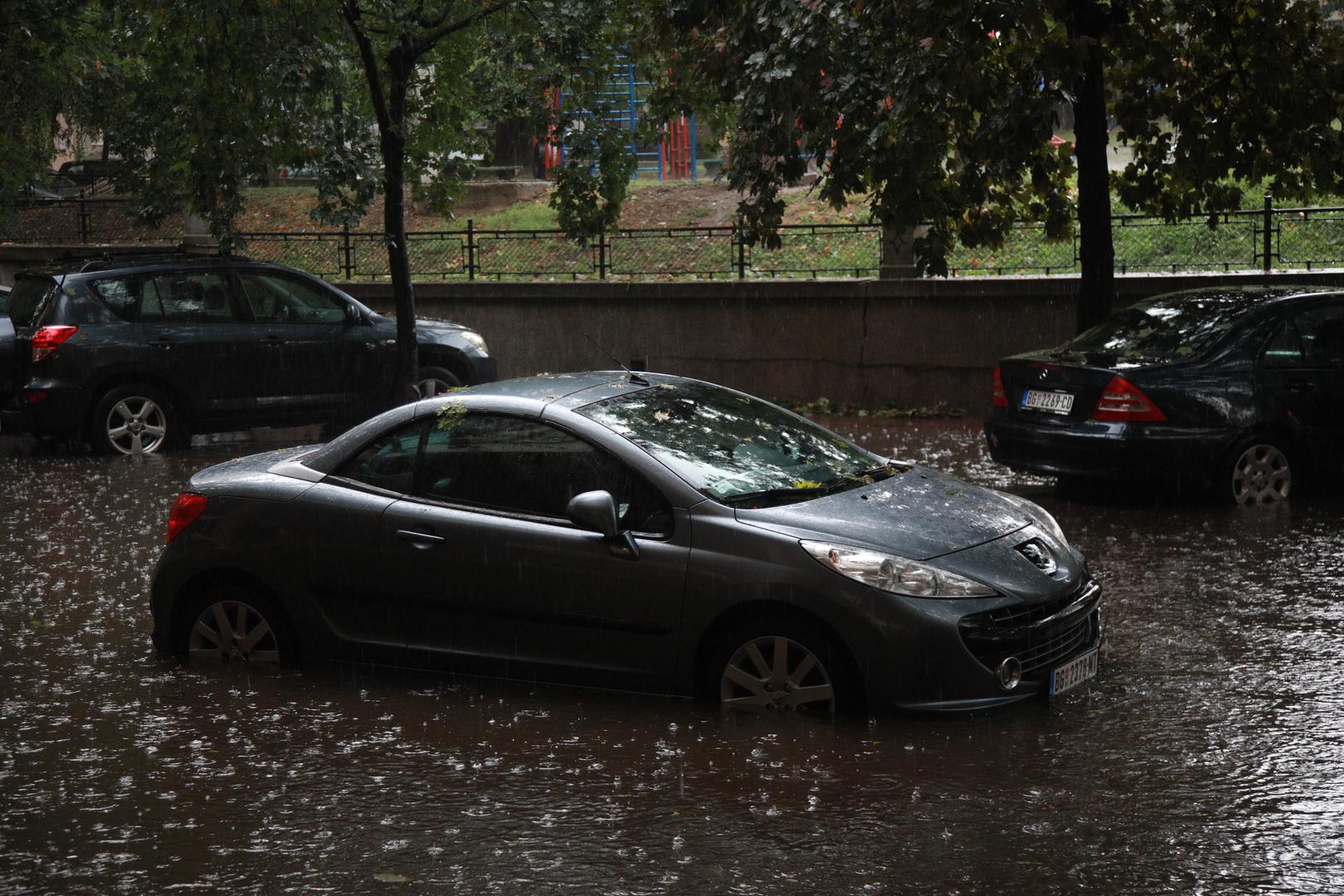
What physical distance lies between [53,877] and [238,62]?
39.4ft

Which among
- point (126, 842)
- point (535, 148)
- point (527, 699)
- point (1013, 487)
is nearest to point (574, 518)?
point (527, 699)

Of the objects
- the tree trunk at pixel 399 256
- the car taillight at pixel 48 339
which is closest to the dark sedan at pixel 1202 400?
the tree trunk at pixel 399 256

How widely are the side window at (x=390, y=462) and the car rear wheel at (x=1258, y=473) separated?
6500mm

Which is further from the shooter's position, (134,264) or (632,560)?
(134,264)

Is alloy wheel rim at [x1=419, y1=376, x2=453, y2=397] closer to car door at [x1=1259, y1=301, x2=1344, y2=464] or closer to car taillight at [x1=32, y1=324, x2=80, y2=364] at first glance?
car taillight at [x1=32, y1=324, x2=80, y2=364]

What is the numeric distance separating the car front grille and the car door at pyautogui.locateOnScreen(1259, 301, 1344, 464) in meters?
5.33

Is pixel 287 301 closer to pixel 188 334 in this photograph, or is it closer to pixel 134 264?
pixel 188 334

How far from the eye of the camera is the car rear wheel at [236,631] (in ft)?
24.4

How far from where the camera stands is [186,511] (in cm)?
755

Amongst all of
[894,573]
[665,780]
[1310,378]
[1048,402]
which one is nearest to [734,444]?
[894,573]

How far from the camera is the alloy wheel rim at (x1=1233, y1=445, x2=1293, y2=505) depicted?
11.4m

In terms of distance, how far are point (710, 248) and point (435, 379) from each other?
4917mm

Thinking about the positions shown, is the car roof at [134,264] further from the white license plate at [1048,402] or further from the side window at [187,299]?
the white license plate at [1048,402]

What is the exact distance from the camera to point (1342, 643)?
7.58 metres
